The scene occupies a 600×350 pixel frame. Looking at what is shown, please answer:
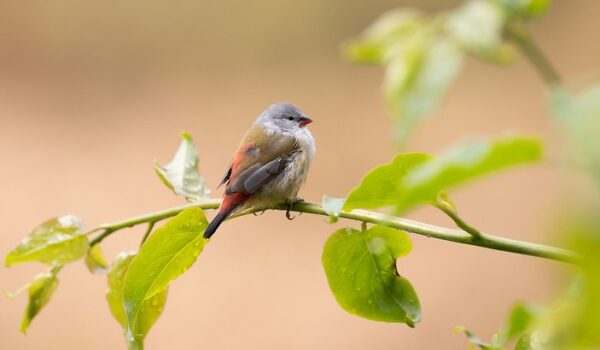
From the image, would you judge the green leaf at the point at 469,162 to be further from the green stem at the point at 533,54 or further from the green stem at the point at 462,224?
the green stem at the point at 462,224

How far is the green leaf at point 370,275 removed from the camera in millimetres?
841

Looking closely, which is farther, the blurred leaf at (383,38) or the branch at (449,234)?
the branch at (449,234)

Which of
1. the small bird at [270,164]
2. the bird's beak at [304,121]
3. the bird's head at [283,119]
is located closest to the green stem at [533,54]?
the small bird at [270,164]

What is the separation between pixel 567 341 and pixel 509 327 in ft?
0.31

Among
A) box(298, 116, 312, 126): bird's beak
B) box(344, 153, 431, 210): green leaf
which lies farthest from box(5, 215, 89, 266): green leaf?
box(298, 116, 312, 126): bird's beak

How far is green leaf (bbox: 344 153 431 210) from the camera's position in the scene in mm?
650

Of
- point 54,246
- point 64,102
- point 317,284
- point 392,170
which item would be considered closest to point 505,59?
point 392,170

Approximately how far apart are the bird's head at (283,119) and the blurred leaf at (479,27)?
77.8 inches

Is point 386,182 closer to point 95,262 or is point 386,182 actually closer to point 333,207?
point 333,207

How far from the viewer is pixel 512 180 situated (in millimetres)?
5051

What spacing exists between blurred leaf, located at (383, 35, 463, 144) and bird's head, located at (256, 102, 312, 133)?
6.45 ft

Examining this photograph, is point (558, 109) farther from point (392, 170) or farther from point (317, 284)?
point (317, 284)

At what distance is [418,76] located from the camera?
1.43 ft

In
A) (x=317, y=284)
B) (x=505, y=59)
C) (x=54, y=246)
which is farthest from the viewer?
(x=317, y=284)
